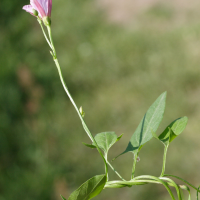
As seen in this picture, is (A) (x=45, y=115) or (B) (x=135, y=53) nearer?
(A) (x=45, y=115)

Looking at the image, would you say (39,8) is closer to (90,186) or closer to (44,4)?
(44,4)

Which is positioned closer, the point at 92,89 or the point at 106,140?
the point at 106,140

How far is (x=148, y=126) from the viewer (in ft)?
1.16

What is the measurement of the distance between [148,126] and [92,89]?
1631mm

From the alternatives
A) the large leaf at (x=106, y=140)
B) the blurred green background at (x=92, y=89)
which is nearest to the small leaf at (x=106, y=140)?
the large leaf at (x=106, y=140)

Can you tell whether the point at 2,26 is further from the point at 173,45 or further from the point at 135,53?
the point at 173,45

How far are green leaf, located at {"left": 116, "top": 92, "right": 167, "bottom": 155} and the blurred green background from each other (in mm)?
1236

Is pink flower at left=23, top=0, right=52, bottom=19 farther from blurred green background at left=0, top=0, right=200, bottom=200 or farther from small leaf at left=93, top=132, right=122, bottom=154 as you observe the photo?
blurred green background at left=0, top=0, right=200, bottom=200

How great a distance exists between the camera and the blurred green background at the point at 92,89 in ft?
5.21

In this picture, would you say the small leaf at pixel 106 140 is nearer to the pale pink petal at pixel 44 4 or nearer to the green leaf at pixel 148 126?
the green leaf at pixel 148 126

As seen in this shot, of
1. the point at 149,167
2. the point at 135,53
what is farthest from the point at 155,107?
the point at 135,53

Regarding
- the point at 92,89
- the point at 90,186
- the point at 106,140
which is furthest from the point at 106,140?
the point at 92,89

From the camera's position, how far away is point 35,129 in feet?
5.96

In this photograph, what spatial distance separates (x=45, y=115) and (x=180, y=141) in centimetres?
87
